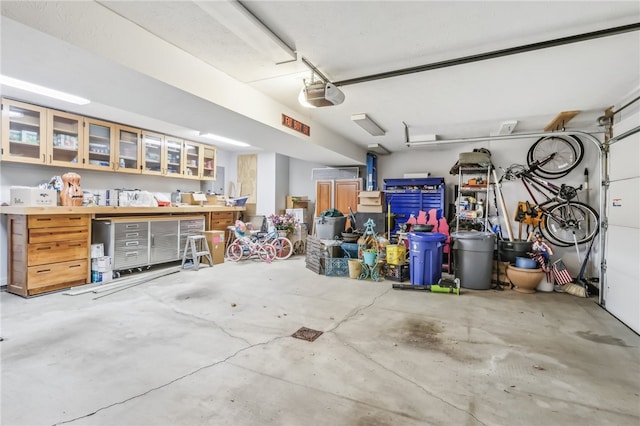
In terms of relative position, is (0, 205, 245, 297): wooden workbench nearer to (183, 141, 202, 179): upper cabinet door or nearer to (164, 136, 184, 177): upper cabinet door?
(164, 136, 184, 177): upper cabinet door

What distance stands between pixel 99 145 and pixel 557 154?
829cm

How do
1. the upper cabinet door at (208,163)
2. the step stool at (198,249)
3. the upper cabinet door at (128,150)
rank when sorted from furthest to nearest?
1. the upper cabinet door at (208,163)
2. the step stool at (198,249)
3. the upper cabinet door at (128,150)

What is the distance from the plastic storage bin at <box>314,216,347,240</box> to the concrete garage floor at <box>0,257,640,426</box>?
8.96 feet

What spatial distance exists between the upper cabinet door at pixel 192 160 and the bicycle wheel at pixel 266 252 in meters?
2.38

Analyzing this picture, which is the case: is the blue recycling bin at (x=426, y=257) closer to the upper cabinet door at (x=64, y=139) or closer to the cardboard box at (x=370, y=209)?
the cardboard box at (x=370, y=209)

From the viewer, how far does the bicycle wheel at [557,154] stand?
525 centimetres

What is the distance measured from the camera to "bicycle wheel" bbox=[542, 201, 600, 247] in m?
Answer: 5.09

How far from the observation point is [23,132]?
14.4 feet

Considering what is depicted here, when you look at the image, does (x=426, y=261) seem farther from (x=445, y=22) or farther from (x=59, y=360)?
(x=59, y=360)

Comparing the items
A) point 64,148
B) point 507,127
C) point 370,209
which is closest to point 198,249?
point 64,148

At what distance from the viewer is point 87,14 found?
2.12 metres

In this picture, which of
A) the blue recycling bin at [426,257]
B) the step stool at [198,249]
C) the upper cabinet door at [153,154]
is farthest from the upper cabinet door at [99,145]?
the blue recycling bin at [426,257]

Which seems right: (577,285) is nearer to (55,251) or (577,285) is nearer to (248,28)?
(248,28)

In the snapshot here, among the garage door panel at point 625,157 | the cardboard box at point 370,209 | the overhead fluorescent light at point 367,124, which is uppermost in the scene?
the overhead fluorescent light at point 367,124
